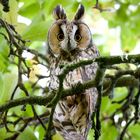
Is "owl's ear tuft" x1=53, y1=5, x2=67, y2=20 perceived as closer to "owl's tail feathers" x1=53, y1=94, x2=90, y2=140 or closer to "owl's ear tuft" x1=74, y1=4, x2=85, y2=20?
"owl's ear tuft" x1=74, y1=4, x2=85, y2=20

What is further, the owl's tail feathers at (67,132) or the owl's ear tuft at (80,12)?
the owl's ear tuft at (80,12)

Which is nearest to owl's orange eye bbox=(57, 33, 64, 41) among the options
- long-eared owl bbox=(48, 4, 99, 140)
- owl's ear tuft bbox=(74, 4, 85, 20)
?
long-eared owl bbox=(48, 4, 99, 140)

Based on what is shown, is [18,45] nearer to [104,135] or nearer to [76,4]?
[76,4]

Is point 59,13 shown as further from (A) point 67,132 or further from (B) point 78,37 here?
(A) point 67,132

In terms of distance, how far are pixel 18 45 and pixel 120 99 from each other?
100cm

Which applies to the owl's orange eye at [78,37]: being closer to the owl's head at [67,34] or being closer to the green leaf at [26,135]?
the owl's head at [67,34]

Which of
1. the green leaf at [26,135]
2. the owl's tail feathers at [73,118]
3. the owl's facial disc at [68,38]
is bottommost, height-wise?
the green leaf at [26,135]

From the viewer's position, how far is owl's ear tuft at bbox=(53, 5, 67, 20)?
7.28 ft

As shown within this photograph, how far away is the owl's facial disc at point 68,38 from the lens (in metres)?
2.18

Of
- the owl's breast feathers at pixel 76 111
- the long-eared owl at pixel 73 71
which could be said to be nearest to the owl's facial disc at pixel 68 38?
the long-eared owl at pixel 73 71

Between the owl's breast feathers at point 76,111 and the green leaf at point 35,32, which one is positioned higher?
the green leaf at point 35,32

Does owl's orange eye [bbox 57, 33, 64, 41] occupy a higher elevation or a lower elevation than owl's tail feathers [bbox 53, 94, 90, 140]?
higher

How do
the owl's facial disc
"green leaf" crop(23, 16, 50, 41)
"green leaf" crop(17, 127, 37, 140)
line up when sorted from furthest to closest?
the owl's facial disc < "green leaf" crop(23, 16, 50, 41) < "green leaf" crop(17, 127, 37, 140)

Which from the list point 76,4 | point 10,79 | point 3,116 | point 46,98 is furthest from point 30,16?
point 46,98
